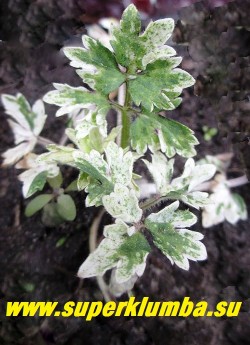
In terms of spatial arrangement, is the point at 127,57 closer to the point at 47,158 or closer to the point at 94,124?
the point at 94,124

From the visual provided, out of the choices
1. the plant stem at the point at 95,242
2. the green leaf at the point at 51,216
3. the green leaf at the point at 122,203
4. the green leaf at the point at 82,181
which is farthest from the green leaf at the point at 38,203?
the green leaf at the point at 122,203

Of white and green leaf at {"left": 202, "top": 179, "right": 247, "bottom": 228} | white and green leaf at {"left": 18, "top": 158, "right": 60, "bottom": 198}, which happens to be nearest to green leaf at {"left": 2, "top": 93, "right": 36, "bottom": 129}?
white and green leaf at {"left": 18, "top": 158, "right": 60, "bottom": 198}

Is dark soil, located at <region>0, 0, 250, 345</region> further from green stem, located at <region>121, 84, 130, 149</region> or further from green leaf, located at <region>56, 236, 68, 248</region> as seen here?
green stem, located at <region>121, 84, 130, 149</region>

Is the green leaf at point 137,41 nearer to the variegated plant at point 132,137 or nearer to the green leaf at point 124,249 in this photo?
the variegated plant at point 132,137

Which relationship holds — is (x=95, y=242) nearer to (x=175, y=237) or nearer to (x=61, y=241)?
(x=61, y=241)

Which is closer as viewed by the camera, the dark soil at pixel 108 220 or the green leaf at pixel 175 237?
the green leaf at pixel 175 237

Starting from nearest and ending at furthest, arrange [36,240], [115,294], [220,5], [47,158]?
[47,158], [115,294], [36,240], [220,5]

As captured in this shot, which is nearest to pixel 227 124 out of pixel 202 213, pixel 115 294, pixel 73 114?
pixel 202 213
